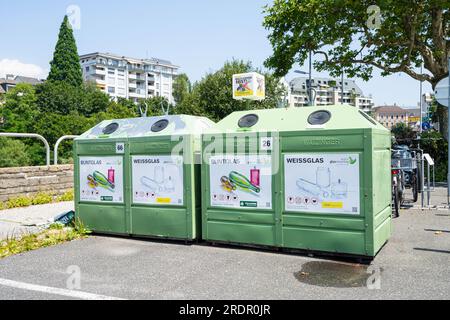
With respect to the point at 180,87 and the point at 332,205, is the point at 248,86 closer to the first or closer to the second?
the point at 332,205

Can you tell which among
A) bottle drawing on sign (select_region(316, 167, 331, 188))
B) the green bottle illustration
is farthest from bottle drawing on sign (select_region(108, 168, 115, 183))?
bottle drawing on sign (select_region(316, 167, 331, 188))

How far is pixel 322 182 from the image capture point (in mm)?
4801

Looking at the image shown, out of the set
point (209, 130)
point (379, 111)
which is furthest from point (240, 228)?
point (379, 111)

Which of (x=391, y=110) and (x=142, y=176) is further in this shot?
(x=391, y=110)

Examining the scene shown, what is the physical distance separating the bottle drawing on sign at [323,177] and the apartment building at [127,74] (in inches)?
3251

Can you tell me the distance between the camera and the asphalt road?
3744 mm

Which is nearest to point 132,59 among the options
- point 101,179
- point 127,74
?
point 127,74

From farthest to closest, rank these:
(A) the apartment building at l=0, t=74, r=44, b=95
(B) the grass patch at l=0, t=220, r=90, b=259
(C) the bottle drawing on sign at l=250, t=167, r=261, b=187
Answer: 1. (A) the apartment building at l=0, t=74, r=44, b=95
2. (B) the grass patch at l=0, t=220, r=90, b=259
3. (C) the bottle drawing on sign at l=250, t=167, r=261, b=187

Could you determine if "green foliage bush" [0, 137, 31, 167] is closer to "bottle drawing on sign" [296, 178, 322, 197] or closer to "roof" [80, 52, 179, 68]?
"bottle drawing on sign" [296, 178, 322, 197]

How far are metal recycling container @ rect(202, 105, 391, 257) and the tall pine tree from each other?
176ft

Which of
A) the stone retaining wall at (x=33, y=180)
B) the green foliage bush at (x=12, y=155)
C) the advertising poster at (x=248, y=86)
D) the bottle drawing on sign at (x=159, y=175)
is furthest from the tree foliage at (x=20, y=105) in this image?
the bottle drawing on sign at (x=159, y=175)

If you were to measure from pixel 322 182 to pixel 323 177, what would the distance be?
0.06 metres

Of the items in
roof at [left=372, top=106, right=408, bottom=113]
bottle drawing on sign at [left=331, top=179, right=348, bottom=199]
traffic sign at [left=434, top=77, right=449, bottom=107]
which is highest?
roof at [left=372, top=106, right=408, bottom=113]
